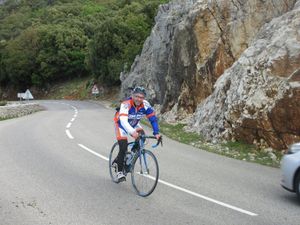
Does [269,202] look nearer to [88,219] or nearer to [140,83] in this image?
A: [88,219]

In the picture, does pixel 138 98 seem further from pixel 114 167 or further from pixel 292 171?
pixel 292 171

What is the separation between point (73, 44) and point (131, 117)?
63.1m

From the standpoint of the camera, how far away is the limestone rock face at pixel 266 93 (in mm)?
12664

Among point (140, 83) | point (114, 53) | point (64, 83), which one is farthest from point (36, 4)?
point (140, 83)

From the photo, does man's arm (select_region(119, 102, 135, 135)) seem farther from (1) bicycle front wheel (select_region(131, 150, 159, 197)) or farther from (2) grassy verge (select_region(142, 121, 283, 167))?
(2) grassy verge (select_region(142, 121, 283, 167))

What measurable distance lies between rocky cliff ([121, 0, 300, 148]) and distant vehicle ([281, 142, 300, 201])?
4.84 m

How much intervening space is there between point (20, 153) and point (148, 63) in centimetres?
2224

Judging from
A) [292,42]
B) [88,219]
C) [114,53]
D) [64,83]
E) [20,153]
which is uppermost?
[292,42]

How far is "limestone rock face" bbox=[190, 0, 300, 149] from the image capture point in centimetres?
1266

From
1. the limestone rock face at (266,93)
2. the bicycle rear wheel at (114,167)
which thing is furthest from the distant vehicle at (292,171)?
the limestone rock face at (266,93)

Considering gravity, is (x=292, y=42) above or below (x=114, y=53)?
above

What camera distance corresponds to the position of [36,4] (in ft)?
401

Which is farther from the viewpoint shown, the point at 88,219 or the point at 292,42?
the point at 292,42

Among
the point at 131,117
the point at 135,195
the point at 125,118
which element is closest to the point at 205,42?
the point at 131,117
